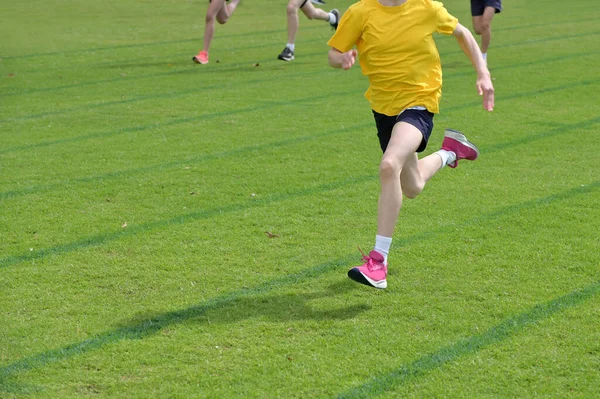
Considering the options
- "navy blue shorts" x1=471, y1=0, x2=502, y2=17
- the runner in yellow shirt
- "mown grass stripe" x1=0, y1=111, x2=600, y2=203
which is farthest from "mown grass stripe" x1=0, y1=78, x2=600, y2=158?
the runner in yellow shirt

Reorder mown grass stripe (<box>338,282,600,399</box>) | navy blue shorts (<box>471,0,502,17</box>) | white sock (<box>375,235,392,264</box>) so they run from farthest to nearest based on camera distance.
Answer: navy blue shorts (<box>471,0,502,17</box>) < white sock (<box>375,235,392,264</box>) < mown grass stripe (<box>338,282,600,399</box>)

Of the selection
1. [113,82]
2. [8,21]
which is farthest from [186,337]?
[8,21]

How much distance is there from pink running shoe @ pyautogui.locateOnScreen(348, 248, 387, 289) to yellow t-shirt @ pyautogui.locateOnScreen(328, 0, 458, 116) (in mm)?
843

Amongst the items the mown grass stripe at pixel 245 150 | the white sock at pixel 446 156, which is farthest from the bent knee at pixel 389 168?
the mown grass stripe at pixel 245 150

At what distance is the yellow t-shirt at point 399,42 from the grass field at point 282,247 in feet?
3.15

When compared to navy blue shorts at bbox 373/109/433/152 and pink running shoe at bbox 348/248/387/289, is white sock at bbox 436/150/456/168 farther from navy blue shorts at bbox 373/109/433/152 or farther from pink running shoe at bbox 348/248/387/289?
pink running shoe at bbox 348/248/387/289

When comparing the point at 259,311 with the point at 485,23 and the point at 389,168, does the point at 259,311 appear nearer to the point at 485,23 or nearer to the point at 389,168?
the point at 389,168

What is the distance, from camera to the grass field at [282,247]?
12.4 ft

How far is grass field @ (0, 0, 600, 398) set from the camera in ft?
12.4

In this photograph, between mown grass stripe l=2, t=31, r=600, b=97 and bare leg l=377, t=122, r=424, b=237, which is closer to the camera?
bare leg l=377, t=122, r=424, b=237

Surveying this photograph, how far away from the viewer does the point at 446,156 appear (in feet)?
19.3

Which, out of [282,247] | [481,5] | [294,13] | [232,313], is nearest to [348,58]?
[282,247]

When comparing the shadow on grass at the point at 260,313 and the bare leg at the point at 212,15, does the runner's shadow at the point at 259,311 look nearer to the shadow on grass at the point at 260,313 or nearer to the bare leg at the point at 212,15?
the shadow on grass at the point at 260,313

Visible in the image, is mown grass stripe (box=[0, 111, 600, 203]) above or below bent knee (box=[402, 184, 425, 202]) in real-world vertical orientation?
below
